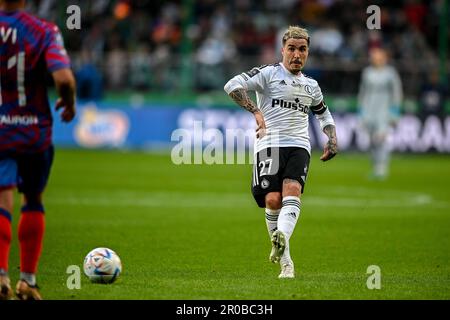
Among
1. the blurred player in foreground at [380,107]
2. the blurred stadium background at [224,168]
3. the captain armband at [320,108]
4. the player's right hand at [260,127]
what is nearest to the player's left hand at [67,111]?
the blurred stadium background at [224,168]

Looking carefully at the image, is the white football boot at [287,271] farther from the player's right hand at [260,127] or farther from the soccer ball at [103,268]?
the soccer ball at [103,268]

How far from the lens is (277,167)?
9.73 meters

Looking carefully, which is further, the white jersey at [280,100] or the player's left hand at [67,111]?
the white jersey at [280,100]

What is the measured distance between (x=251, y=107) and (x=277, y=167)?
0.63 m

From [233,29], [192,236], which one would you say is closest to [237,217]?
[192,236]

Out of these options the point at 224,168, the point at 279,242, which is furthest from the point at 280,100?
the point at 224,168

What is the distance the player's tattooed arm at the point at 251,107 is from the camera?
30.6 feet

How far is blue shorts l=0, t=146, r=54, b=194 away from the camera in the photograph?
25.0 feet

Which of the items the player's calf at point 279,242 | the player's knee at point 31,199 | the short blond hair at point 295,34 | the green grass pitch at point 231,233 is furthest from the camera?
the short blond hair at point 295,34

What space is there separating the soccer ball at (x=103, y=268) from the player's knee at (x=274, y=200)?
1737mm

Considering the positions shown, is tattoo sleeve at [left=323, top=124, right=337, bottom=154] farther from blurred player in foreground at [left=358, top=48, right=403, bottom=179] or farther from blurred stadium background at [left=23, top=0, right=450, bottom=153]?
blurred stadium background at [left=23, top=0, right=450, bottom=153]

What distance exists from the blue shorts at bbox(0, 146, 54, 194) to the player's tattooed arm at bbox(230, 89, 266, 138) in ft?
7.42

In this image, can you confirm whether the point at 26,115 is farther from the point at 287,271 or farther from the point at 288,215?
the point at 287,271

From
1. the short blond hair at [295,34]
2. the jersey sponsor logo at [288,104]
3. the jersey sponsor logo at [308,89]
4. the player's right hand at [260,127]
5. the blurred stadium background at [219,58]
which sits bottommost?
the player's right hand at [260,127]
